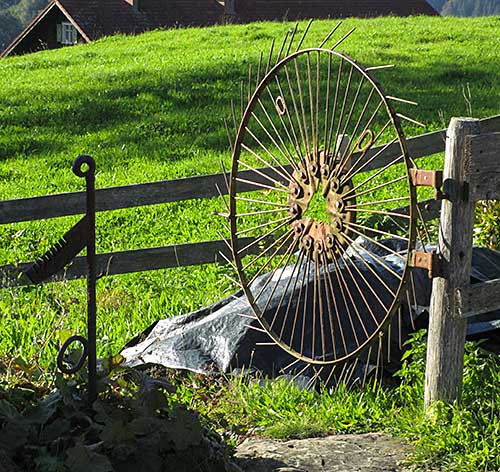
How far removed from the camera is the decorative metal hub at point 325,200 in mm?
4426

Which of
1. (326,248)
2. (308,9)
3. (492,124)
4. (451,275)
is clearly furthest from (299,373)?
(308,9)

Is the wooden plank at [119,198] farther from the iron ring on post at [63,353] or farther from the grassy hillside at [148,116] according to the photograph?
the iron ring on post at [63,353]

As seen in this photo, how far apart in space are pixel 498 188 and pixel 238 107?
9903mm

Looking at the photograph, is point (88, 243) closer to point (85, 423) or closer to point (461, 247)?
Result: point (85, 423)

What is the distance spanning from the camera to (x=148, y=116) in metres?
14.2

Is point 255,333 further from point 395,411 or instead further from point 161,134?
point 161,134

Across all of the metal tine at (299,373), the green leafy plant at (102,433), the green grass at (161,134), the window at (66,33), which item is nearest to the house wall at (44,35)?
the window at (66,33)

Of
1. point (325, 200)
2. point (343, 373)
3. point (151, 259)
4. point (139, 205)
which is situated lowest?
point (343, 373)

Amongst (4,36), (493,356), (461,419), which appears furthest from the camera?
(4,36)

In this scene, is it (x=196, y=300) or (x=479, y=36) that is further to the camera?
(x=479, y=36)

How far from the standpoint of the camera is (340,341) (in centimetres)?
508

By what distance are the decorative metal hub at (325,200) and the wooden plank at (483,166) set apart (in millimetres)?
577

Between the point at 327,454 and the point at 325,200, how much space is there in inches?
48.9

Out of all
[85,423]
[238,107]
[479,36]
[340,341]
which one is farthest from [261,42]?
→ [85,423]
